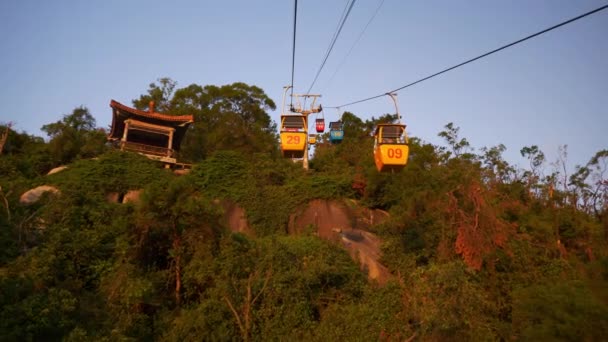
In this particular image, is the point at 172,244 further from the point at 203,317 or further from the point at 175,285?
the point at 203,317

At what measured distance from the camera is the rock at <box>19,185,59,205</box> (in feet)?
55.2

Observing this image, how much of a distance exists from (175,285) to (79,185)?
26.5 feet

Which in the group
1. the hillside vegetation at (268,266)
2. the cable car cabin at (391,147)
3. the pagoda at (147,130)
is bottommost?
the hillside vegetation at (268,266)

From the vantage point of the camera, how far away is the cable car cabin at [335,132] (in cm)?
3092

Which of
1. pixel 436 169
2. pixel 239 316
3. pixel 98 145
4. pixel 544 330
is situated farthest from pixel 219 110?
pixel 544 330

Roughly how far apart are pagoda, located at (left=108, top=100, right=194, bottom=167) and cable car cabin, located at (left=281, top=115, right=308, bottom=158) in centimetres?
1126

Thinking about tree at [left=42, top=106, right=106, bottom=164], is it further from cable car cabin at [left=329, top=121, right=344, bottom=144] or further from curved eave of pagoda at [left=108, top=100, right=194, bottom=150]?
cable car cabin at [left=329, top=121, right=344, bottom=144]

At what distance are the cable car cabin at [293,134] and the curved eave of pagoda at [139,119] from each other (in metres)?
12.3

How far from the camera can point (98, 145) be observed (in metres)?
22.9

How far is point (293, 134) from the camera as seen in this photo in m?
13.0

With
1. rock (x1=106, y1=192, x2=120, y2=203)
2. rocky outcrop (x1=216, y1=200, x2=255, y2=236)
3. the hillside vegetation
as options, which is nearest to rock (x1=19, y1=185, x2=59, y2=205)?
the hillside vegetation

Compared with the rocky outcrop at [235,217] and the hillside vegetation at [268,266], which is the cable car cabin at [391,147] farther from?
the rocky outcrop at [235,217]

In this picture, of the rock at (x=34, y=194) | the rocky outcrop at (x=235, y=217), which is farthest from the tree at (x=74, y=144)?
the rocky outcrop at (x=235, y=217)

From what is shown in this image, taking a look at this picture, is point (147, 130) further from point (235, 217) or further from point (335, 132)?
point (335, 132)
